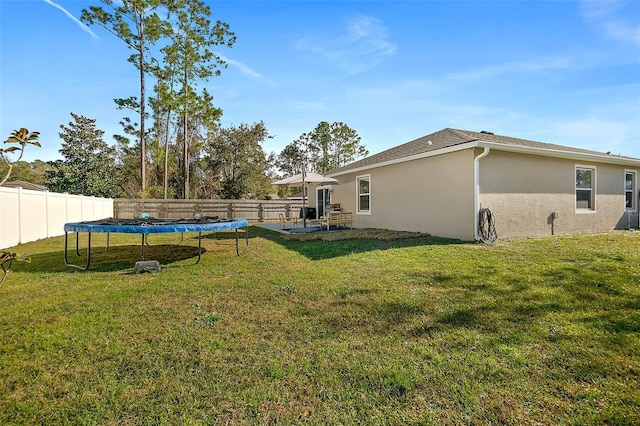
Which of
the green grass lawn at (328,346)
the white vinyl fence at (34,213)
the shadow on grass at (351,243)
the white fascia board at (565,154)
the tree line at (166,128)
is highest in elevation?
the tree line at (166,128)

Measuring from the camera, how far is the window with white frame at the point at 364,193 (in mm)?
12258

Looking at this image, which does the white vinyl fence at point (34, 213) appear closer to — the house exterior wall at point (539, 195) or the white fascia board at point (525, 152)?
the white fascia board at point (525, 152)

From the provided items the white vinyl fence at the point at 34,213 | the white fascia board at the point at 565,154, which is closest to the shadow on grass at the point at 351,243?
the white fascia board at the point at 565,154

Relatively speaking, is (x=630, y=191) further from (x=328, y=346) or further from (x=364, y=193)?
(x=328, y=346)

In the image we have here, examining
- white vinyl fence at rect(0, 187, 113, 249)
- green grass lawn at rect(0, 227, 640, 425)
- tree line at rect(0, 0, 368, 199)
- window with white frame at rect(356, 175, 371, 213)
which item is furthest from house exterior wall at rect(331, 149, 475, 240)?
white vinyl fence at rect(0, 187, 113, 249)

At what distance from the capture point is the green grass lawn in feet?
6.10

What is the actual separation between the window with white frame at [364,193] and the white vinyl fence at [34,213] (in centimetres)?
1109

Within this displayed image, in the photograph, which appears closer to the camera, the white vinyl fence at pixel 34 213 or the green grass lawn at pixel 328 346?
the green grass lawn at pixel 328 346

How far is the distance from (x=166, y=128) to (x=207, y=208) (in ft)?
31.3

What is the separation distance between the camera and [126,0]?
1778 cm

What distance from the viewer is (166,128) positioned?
77.0ft

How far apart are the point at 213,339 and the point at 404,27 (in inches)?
387

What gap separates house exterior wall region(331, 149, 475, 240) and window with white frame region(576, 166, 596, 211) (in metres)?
4.73

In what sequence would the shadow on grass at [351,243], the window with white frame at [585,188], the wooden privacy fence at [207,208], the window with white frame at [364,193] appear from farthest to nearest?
the wooden privacy fence at [207,208]
the window with white frame at [364,193]
the window with white frame at [585,188]
the shadow on grass at [351,243]
